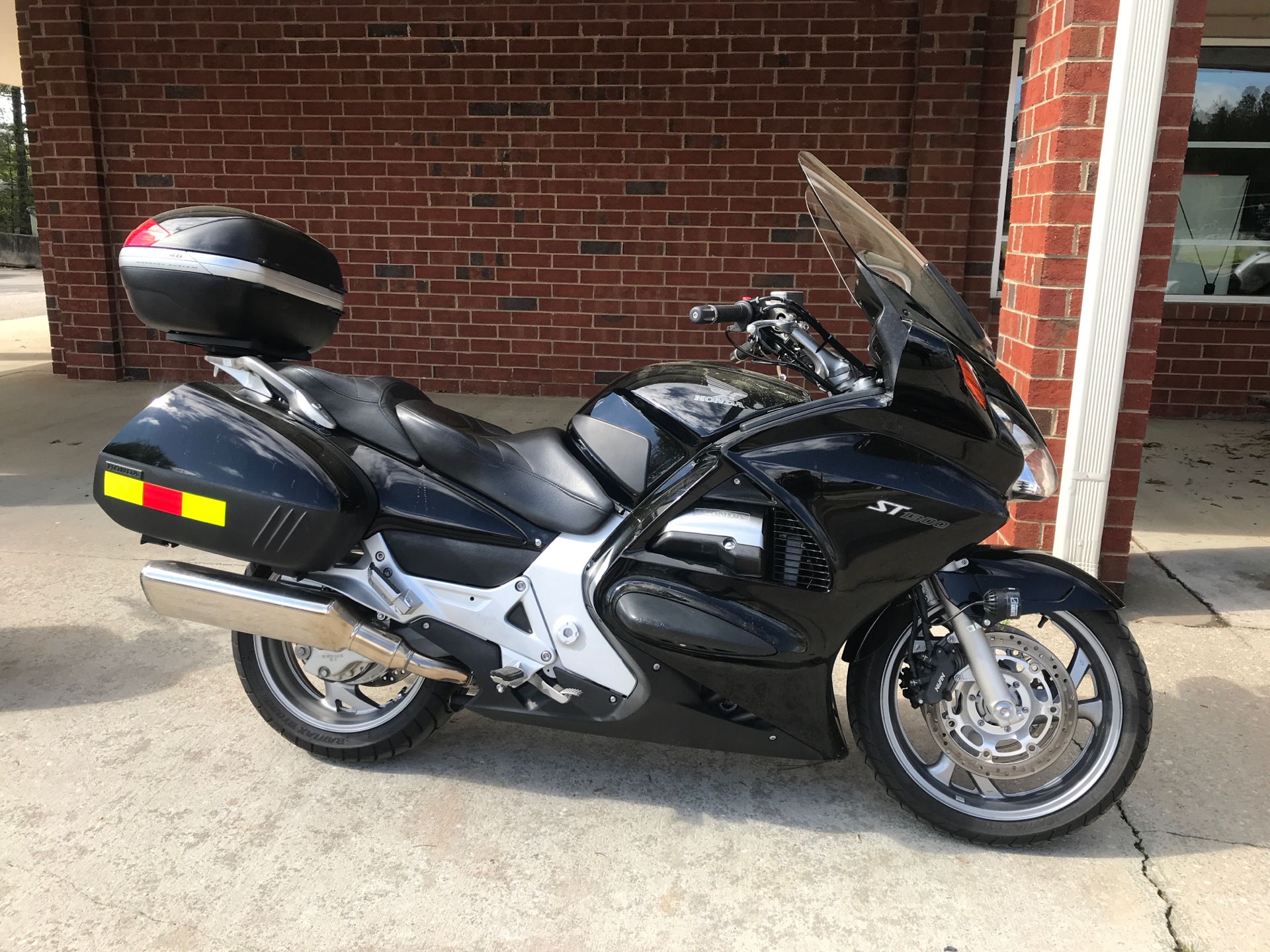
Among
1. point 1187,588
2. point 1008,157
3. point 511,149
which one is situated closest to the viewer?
point 1187,588

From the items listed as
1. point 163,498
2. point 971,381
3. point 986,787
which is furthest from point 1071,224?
point 163,498

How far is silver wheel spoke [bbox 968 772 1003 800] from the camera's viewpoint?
2453mm

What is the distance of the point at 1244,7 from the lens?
664cm

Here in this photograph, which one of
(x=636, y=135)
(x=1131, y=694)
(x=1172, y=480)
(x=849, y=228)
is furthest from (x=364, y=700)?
(x=636, y=135)

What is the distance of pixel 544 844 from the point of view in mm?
2451

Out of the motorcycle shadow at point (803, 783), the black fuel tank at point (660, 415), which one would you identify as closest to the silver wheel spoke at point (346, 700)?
the motorcycle shadow at point (803, 783)

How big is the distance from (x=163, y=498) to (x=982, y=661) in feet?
6.66

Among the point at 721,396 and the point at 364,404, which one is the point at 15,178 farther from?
the point at 721,396

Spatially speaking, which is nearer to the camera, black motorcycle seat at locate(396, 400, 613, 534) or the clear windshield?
the clear windshield

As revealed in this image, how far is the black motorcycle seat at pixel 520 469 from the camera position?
2416 millimetres

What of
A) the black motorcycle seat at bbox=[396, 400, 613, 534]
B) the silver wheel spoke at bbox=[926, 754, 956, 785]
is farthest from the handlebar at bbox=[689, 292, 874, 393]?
the silver wheel spoke at bbox=[926, 754, 956, 785]

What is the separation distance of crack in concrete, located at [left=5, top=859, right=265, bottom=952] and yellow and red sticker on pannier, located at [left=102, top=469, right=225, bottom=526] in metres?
0.88

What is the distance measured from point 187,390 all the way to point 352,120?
5.35m

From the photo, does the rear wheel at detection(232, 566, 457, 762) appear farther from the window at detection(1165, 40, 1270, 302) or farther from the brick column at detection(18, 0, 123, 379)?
the window at detection(1165, 40, 1270, 302)
